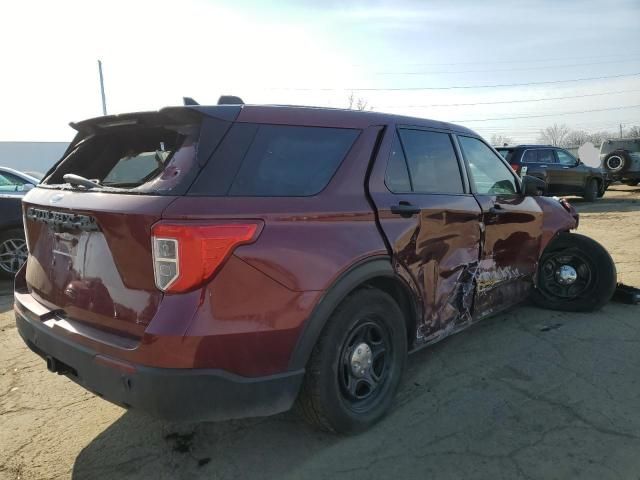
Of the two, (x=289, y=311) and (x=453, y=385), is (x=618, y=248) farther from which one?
(x=289, y=311)

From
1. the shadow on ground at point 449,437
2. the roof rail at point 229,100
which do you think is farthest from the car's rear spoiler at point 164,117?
the shadow on ground at point 449,437

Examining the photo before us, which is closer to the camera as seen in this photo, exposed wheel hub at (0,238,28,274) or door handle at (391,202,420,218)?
door handle at (391,202,420,218)

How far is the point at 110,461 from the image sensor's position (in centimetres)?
263

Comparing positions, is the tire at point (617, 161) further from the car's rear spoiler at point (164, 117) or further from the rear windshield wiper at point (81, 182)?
the rear windshield wiper at point (81, 182)

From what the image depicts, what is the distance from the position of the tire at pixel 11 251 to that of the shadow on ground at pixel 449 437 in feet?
14.5

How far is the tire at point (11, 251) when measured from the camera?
6.39 meters

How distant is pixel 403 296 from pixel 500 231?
4.29ft

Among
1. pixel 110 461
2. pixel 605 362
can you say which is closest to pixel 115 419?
pixel 110 461

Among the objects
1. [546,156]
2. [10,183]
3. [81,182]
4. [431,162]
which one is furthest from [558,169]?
[81,182]

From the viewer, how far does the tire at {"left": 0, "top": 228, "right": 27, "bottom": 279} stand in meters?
6.39

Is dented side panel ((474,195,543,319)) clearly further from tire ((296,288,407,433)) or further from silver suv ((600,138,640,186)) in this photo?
silver suv ((600,138,640,186))

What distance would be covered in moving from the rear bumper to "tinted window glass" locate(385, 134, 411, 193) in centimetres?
125

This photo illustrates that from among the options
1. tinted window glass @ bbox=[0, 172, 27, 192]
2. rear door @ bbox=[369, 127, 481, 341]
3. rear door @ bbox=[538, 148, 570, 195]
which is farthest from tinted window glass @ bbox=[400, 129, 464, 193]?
rear door @ bbox=[538, 148, 570, 195]

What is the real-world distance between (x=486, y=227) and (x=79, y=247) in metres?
2.74
